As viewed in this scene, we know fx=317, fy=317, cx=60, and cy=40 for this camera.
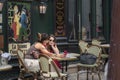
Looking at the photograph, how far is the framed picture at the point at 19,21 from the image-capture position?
8.36m

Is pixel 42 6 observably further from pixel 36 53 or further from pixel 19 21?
pixel 36 53

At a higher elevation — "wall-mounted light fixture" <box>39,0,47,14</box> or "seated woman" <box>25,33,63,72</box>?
"wall-mounted light fixture" <box>39,0,47,14</box>

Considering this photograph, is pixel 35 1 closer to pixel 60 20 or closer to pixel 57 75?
pixel 60 20

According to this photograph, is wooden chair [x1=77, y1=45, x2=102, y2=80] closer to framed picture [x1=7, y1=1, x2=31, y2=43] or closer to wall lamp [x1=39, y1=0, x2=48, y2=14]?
framed picture [x1=7, y1=1, x2=31, y2=43]

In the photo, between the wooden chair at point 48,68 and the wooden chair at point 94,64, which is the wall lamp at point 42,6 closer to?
the wooden chair at point 94,64

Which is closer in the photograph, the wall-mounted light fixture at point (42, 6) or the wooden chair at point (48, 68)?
the wooden chair at point (48, 68)

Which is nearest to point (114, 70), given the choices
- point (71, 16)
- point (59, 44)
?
point (59, 44)

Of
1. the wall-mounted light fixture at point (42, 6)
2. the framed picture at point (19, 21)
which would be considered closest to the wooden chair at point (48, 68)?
the framed picture at point (19, 21)

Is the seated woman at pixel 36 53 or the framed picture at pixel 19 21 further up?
the framed picture at pixel 19 21

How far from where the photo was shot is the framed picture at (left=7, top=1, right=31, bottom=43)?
8.36 m

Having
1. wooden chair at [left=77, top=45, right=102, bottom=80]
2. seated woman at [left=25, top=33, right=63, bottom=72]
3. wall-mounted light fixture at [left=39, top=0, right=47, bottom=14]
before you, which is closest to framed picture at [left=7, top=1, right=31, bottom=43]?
wall-mounted light fixture at [left=39, top=0, right=47, bottom=14]

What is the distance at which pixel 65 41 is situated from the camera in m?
10.5

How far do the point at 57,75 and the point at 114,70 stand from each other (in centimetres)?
509

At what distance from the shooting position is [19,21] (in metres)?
8.59
